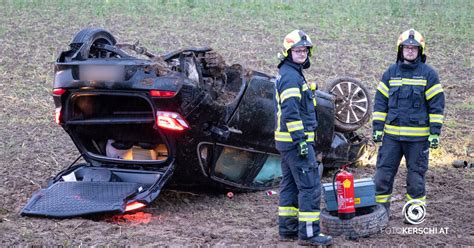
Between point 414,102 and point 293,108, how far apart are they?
4.71 feet

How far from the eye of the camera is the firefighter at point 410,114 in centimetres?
714

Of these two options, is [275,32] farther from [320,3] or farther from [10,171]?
[10,171]

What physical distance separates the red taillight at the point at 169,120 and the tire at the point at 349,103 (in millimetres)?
2522

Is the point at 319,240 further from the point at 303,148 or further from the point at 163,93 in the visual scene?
the point at 163,93

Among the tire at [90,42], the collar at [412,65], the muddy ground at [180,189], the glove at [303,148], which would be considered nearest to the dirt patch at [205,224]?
the muddy ground at [180,189]

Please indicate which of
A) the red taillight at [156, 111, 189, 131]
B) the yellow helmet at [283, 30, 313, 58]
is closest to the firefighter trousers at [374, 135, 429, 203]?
the yellow helmet at [283, 30, 313, 58]

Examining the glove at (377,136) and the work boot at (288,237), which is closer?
the work boot at (288,237)

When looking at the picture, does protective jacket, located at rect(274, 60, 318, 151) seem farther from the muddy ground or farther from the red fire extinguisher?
the muddy ground

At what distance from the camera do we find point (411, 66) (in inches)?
283

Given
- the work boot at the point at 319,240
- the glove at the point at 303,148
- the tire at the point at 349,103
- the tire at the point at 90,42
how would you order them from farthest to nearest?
the tire at the point at 349,103 < the tire at the point at 90,42 < the work boot at the point at 319,240 < the glove at the point at 303,148

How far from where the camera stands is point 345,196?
267 inches

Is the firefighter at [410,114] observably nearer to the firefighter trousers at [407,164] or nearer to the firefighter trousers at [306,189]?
the firefighter trousers at [407,164]

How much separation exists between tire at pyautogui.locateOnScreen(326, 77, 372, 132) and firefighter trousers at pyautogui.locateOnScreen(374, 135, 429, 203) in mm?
1665

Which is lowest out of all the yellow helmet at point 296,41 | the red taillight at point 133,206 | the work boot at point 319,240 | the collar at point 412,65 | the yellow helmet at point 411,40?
the work boot at point 319,240
